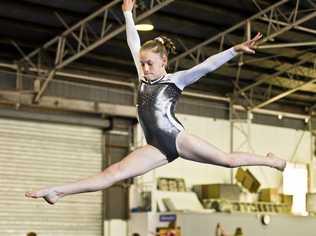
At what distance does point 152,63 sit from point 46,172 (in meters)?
10.8

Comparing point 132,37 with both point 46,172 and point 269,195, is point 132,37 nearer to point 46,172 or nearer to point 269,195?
point 46,172

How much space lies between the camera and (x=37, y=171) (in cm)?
1492

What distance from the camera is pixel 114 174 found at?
4551 millimetres

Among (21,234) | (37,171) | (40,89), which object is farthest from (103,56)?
(21,234)

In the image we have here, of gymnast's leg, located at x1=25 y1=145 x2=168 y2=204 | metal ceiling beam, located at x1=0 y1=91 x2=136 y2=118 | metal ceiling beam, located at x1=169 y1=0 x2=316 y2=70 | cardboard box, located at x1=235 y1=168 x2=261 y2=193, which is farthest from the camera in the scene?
cardboard box, located at x1=235 y1=168 x2=261 y2=193

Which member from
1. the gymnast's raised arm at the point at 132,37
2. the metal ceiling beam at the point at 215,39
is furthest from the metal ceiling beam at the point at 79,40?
the gymnast's raised arm at the point at 132,37

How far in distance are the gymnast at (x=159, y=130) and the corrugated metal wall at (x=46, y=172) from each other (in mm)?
10227

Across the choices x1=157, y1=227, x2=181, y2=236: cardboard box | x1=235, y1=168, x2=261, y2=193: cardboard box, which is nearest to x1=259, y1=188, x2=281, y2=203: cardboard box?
x1=235, y1=168, x2=261, y2=193: cardboard box

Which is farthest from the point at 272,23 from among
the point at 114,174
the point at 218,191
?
the point at 114,174

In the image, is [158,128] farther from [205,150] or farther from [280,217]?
[280,217]

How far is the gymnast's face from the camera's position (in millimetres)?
4570

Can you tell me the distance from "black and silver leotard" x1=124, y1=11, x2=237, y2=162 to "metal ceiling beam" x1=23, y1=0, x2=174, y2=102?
782 cm

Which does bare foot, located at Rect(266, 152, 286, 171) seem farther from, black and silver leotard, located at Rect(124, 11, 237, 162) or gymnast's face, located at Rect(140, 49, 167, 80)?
gymnast's face, located at Rect(140, 49, 167, 80)

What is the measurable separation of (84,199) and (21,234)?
1748mm
